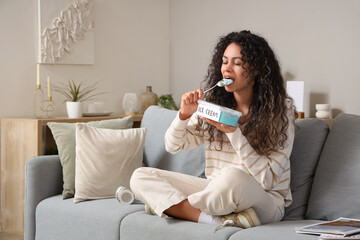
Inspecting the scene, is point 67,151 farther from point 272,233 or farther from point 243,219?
point 272,233

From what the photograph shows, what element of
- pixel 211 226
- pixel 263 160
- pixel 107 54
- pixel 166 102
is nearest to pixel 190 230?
pixel 211 226

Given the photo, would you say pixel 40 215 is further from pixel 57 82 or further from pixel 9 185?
pixel 57 82

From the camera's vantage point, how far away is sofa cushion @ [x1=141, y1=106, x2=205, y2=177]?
2867 mm

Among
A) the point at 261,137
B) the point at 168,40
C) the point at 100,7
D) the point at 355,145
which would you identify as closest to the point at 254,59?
the point at 261,137

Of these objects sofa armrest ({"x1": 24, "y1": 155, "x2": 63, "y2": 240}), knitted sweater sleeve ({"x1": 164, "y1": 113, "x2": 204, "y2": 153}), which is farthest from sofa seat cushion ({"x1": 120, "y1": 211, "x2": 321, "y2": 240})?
sofa armrest ({"x1": 24, "y1": 155, "x2": 63, "y2": 240})

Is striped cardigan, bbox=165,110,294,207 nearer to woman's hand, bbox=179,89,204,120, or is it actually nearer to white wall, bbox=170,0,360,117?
woman's hand, bbox=179,89,204,120

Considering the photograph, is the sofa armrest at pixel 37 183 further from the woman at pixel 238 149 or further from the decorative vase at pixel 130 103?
the decorative vase at pixel 130 103

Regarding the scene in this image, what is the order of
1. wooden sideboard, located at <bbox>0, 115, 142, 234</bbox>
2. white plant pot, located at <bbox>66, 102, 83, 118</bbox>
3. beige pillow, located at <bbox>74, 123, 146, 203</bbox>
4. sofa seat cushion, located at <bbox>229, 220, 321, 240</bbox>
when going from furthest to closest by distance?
white plant pot, located at <bbox>66, 102, 83, 118</bbox> → wooden sideboard, located at <bbox>0, 115, 142, 234</bbox> → beige pillow, located at <bbox>74, 123, 146, 203</bbox> → sofa seat cushion, located at <bbox>229, 220, 321, 240</bbox>

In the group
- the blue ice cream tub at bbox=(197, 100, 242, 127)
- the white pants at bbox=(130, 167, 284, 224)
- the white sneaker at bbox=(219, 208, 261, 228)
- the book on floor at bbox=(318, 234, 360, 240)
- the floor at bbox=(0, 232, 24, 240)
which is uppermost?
the blue ice cream tub at bbox=(197, 100, 242, 127)

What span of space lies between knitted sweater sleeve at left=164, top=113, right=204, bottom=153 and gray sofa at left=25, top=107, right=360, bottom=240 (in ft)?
1.00

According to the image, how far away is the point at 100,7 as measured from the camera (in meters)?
4.67

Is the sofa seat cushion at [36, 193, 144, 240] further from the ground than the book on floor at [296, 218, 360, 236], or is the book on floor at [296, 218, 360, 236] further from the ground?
the book on floor at [296, 218, 360, 236]

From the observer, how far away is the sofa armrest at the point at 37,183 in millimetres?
2857

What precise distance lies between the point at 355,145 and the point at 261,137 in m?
0.43
